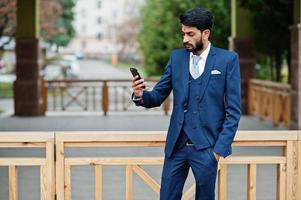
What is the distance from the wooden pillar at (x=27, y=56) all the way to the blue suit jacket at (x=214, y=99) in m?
14.8

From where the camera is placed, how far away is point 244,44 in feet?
65.3

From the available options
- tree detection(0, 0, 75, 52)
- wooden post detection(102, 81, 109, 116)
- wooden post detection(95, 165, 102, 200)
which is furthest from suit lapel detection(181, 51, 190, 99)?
tree detection(0, 0, 75, 52)

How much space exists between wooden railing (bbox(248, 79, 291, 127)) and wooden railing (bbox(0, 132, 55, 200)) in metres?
10.0

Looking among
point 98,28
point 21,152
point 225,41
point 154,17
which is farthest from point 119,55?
point 21,152

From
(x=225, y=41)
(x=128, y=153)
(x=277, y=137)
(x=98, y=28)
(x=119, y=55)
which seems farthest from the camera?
(x=98, y=28)

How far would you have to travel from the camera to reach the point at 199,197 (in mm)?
5340

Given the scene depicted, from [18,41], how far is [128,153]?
842 cm

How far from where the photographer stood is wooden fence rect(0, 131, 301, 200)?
605 cm

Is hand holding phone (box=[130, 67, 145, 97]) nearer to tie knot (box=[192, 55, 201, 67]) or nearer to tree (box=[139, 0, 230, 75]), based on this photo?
tie knot (box=[192, 55, 201, 67])

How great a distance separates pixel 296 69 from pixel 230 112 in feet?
30.9

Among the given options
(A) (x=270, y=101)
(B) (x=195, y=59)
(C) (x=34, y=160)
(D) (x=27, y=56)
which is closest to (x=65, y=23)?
(D) (x=27, y=56)

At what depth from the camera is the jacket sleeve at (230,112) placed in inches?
202

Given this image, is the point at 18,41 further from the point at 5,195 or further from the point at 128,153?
the point at 5,195

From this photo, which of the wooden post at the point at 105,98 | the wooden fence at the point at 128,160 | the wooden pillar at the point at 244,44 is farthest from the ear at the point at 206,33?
the wooden post at the point at 105,98
